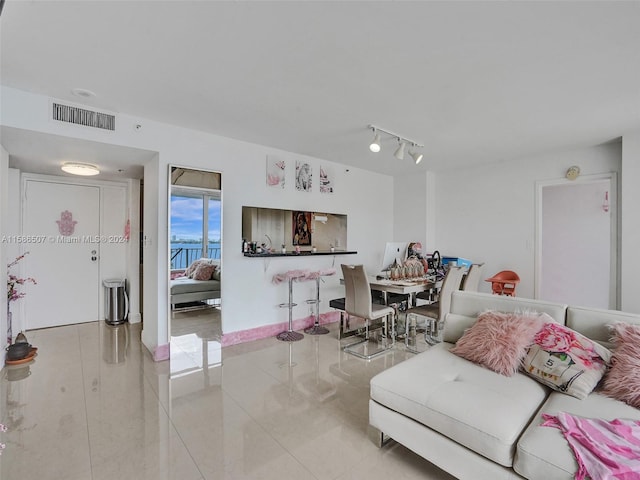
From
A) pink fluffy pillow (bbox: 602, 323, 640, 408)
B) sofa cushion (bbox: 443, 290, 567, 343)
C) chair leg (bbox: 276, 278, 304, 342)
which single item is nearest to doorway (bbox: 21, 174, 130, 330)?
chair leg (bbox: 276, 278, 304, 342)

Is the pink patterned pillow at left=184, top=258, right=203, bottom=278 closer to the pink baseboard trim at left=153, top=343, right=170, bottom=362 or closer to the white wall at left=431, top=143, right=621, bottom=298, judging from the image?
the pink baseboard trim at left=153, top=343, right=170, bottom=362

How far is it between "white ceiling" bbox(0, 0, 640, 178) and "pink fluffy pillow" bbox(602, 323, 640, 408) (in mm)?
1758

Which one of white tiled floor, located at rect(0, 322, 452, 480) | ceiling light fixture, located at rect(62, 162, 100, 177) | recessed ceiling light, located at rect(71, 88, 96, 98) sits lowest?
white tiled floor, located at rect(0, 322, 452, 480)

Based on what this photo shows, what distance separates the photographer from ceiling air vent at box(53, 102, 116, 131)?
2.68m

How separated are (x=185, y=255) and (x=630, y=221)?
498cm

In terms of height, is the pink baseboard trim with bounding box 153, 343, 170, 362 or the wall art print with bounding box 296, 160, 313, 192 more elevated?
the wall art print with bounding box 296, 160, 313, 192

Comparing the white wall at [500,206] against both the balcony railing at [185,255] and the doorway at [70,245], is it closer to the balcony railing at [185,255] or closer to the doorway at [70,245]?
the balcony railing at [185,255]

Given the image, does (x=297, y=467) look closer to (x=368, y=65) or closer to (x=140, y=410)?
(x=140, y=410)

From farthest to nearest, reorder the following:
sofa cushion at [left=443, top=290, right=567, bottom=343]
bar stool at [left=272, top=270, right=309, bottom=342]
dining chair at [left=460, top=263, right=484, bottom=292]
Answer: bar stool at [left=272, top=270, right=309, bottom=342]
dining chair at [left=460, top=263, right=484, bottom=292]
sofa cushion at [left=443, top=290, right=567, bottom=343]

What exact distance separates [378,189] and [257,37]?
402 cm

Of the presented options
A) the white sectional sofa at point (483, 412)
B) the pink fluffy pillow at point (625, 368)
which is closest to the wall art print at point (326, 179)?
the white sectional sofa at point (483, 412)

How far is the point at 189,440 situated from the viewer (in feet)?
6.52

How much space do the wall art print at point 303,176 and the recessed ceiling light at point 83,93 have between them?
246 centimetres

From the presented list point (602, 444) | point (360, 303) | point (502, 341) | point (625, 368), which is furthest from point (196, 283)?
point (625, 368)
